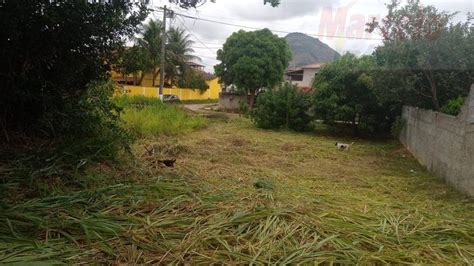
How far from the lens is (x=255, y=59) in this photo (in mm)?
18922

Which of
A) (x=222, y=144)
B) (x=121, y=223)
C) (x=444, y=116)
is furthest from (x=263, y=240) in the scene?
(x=222, y=144)

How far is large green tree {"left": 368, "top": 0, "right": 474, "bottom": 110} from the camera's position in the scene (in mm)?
6559

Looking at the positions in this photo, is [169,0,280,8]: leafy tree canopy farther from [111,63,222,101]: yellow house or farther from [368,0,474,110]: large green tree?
[111,63,222,101]: yellow house

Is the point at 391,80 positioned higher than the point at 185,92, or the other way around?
the point at 391,80

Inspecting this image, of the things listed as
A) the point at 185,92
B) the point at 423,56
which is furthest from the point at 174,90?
the point at 423,56

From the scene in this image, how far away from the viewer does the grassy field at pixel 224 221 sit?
2.45 metres

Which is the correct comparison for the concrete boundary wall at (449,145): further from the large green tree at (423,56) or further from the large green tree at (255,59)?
the large green tree at (255,59)

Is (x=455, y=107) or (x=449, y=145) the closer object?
(x=449, y=145)

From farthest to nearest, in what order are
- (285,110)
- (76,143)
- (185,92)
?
1. (185,92)
2. (285,110)
3. (76,143)

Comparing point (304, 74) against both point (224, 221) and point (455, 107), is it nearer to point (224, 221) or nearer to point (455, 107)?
point (455, 107)

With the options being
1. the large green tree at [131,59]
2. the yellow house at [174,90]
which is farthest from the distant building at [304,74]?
the large green tree at [131,59]

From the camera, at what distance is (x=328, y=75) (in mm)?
11719

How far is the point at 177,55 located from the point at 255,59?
926 cm

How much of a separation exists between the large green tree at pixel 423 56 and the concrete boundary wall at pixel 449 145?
56cm
